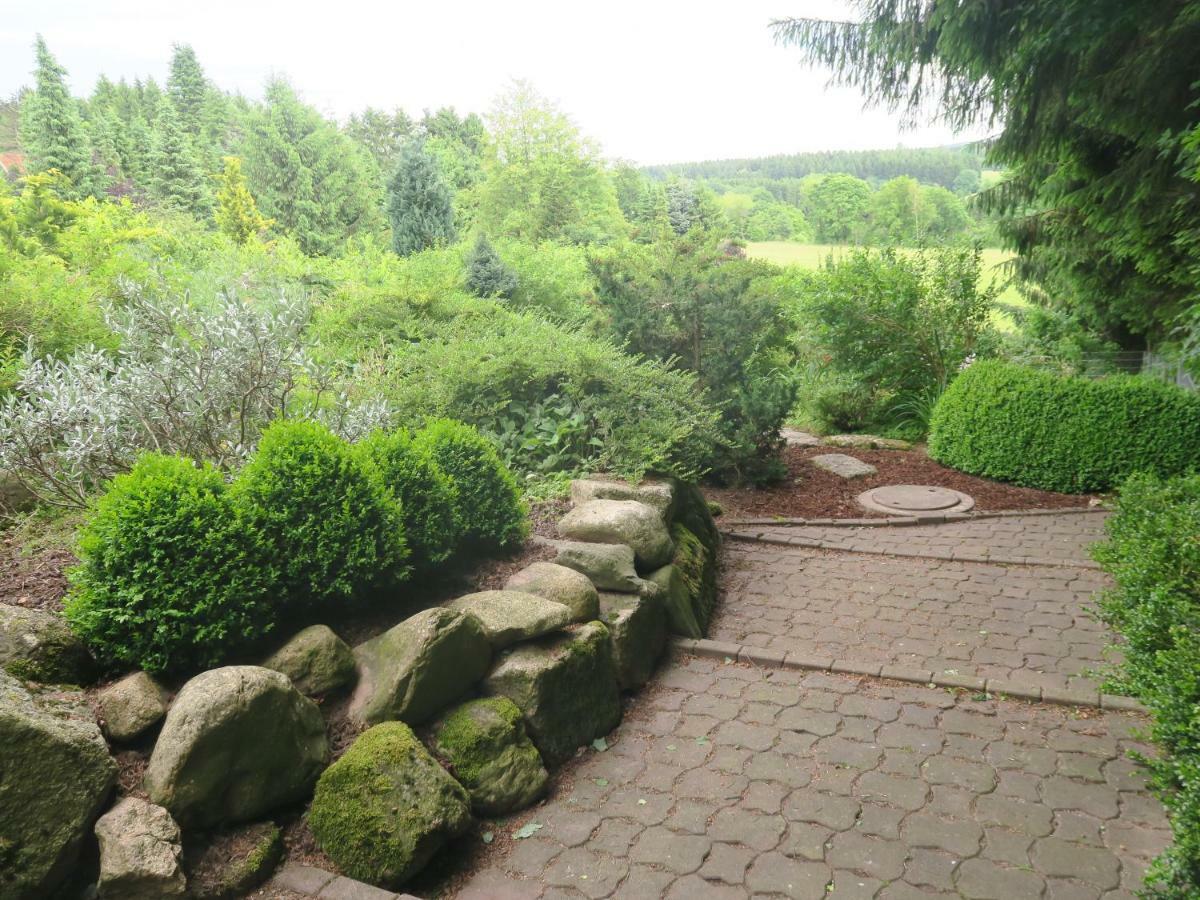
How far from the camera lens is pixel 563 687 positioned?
3.22 metres

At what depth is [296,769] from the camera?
2.57 meters

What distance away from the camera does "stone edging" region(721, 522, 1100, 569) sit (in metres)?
5.25

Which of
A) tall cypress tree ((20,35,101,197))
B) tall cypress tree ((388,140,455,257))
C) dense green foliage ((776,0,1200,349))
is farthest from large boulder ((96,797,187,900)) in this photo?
tall cypress tree ((20,35,101,197))

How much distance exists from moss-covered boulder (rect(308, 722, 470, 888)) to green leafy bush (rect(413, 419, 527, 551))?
1.38 metres

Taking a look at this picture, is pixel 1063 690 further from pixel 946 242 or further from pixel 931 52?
pixel 946 242

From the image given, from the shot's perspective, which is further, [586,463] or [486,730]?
[586,463]

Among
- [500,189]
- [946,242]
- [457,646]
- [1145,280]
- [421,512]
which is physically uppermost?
[500,189]

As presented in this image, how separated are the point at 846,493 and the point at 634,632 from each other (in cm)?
432

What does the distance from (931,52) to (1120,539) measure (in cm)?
433

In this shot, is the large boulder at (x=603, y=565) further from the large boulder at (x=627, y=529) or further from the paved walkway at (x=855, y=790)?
the paved walkway at (x=855, y=790)

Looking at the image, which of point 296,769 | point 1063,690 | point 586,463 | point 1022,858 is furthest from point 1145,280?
point 296,769

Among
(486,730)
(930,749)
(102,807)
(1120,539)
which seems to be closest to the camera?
(102,807)

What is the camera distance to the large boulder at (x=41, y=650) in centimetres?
249

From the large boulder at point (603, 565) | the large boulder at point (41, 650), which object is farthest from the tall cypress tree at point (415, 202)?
the large boulder at point (41, 650)
